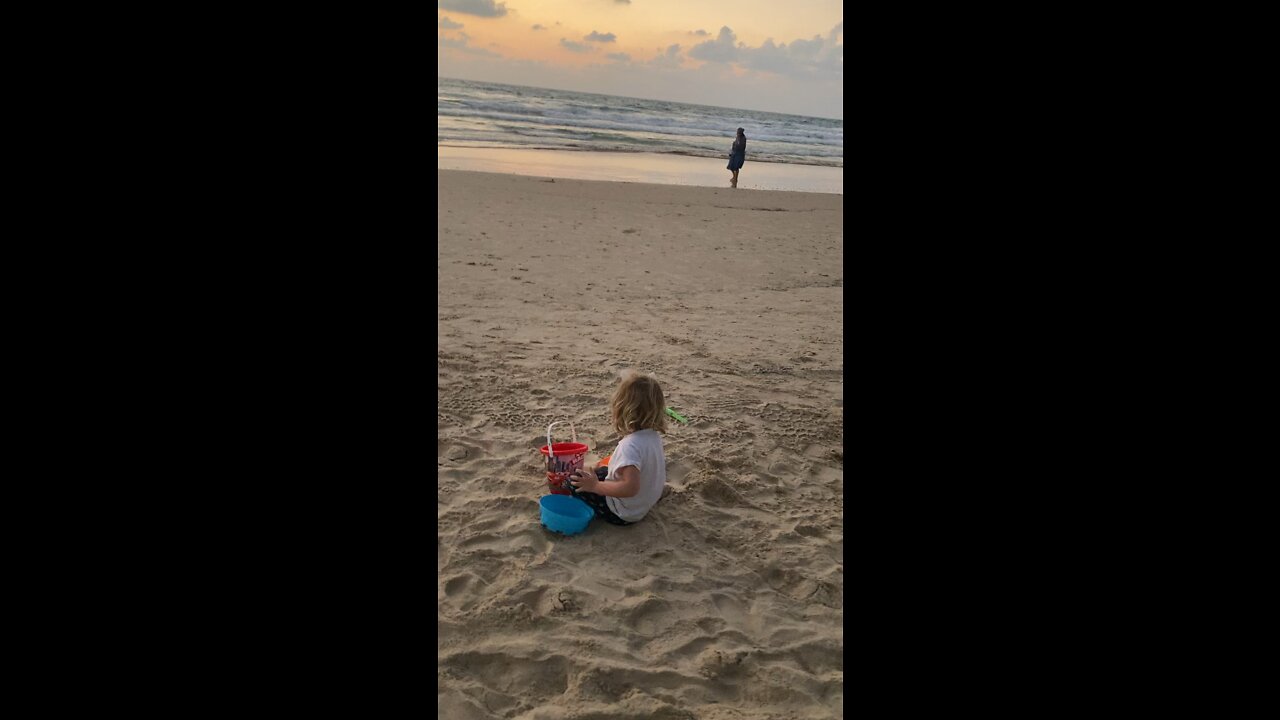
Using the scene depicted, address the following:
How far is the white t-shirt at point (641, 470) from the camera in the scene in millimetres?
3729

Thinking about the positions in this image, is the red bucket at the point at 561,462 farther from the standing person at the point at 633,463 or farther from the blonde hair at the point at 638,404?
the blonde hair at the point at 638,404

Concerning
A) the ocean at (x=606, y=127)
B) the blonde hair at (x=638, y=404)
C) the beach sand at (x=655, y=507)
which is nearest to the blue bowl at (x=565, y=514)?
the beach sand at (x=655, y=507)

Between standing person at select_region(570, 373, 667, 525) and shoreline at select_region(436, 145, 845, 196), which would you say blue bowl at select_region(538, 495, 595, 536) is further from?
shoreline at select_region(436, 145, 845, 196)

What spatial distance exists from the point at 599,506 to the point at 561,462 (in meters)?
0.33

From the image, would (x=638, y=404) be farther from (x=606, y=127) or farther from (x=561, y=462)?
(x=606, y=127)

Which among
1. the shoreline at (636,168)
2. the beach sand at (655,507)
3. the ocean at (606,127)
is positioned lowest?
the beach sand at (655,507)

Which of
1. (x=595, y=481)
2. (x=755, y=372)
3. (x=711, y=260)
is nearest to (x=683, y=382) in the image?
(x=755, y=372)

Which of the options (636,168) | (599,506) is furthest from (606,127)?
(599,506)

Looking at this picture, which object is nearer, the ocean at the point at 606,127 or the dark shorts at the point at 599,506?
the dark shorts at the point at 599,506

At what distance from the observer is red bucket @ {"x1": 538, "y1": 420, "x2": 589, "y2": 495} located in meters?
3.84

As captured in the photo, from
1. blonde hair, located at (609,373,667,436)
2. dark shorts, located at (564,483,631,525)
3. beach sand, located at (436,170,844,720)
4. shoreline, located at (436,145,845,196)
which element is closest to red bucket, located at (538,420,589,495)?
dark shorts, located at (564,483,631,525)

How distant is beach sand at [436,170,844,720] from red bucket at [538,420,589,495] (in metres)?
0.16

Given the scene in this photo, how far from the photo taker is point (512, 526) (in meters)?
3.66

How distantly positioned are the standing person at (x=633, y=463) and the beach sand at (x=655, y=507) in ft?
0.33
